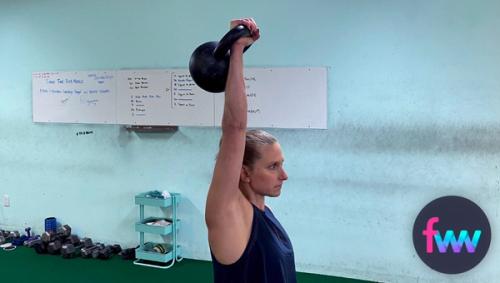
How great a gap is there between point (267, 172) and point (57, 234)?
3096 millimetres

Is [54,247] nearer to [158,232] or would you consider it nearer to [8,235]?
[8,235]

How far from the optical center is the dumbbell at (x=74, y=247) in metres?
3.42

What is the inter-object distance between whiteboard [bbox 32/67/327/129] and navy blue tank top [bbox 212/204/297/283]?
2037 millimetres

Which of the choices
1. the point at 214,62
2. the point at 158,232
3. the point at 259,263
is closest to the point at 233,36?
the point at 214,62

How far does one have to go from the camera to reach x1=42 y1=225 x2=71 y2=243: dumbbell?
11.7 feet

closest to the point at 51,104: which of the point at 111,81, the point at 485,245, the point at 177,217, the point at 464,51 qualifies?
the point at 111,81

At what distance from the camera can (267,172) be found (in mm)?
1082

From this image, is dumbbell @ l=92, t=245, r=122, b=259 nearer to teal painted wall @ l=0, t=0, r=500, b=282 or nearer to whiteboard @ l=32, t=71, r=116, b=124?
teal painted wall @ l=0, t=0, r=500, b=282

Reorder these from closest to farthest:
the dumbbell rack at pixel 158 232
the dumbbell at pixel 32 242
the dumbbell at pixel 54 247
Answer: the dumbbell rack at pixel 158 232 → the dumbbell at pixel 54 247 → the dumbbell at pixel 32 242

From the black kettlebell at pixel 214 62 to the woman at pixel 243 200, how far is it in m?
0.02

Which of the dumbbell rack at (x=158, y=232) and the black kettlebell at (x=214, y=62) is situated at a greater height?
the black kettlebell at (x=214, y=62)

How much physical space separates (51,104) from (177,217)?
146 cm

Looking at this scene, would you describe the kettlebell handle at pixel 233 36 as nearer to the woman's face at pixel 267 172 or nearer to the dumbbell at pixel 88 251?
the woman's face at pixel 267 172

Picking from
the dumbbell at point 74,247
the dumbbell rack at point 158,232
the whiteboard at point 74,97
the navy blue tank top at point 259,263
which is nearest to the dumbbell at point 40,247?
the dumbbell at point 74,247
